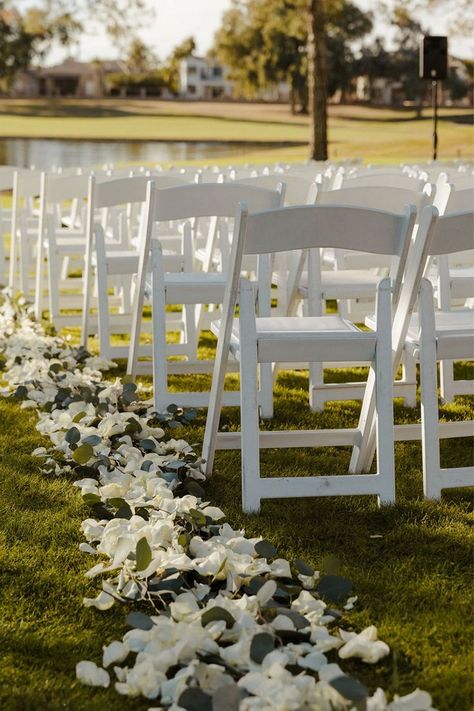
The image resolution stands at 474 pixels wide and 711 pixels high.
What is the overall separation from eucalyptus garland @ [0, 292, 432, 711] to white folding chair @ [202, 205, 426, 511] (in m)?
0.25

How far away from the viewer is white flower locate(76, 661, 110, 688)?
7.47ft

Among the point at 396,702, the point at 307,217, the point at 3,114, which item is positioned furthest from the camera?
the point at 3,114

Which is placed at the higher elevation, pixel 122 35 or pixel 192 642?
pixel 122 35

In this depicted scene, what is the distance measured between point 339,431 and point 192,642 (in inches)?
61.5

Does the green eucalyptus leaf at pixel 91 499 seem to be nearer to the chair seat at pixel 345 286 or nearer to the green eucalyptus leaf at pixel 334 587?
the green eucalyptus leaf at pixel 334 587

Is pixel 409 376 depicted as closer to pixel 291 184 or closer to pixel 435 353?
pixel 291 184

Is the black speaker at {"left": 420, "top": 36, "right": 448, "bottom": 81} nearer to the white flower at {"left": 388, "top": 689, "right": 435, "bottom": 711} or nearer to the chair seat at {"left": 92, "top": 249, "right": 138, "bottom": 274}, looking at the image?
the chair seat at {"left": 92, "top": 249, "right": 138, "bottom": 274}

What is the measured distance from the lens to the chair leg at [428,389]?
3352mm

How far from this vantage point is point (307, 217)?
3162mm

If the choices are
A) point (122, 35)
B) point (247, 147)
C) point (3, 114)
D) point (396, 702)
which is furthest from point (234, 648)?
point (3, 114)

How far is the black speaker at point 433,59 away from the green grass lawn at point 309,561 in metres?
11.4

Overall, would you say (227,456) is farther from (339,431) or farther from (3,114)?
(3,114)

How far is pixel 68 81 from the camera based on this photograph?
93.7m

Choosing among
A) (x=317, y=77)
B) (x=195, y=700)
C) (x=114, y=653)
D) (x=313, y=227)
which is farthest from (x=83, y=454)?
(x=317, y=77)
